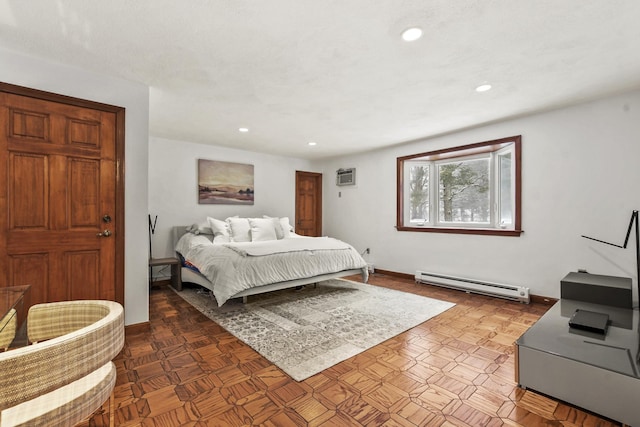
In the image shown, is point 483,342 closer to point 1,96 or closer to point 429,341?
Answer: point 429,341

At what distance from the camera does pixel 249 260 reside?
11.1 ft

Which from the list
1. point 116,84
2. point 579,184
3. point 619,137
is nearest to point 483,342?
point 579,184

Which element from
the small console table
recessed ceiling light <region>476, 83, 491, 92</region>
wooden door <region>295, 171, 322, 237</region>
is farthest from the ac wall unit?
the small console table

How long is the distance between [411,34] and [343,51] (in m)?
0.49

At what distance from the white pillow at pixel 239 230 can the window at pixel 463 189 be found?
2559 millimetres

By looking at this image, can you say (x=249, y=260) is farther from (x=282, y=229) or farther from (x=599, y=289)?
(x=599, y=289)

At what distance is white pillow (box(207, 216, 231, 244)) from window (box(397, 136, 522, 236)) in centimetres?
287

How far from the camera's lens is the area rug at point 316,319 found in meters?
2.34

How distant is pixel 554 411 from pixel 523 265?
2.43 meters

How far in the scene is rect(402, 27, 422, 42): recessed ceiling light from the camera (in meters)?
1.95

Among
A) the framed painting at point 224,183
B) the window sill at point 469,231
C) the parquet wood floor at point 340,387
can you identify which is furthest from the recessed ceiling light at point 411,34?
the framed painting at point 224,183

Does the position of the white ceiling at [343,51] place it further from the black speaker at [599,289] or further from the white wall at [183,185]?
the black speaker at [599,289]

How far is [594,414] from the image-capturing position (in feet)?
5.38

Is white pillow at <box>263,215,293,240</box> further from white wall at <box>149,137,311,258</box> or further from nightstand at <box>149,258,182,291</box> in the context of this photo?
nightstand at <box>149,258,182,291</box>
